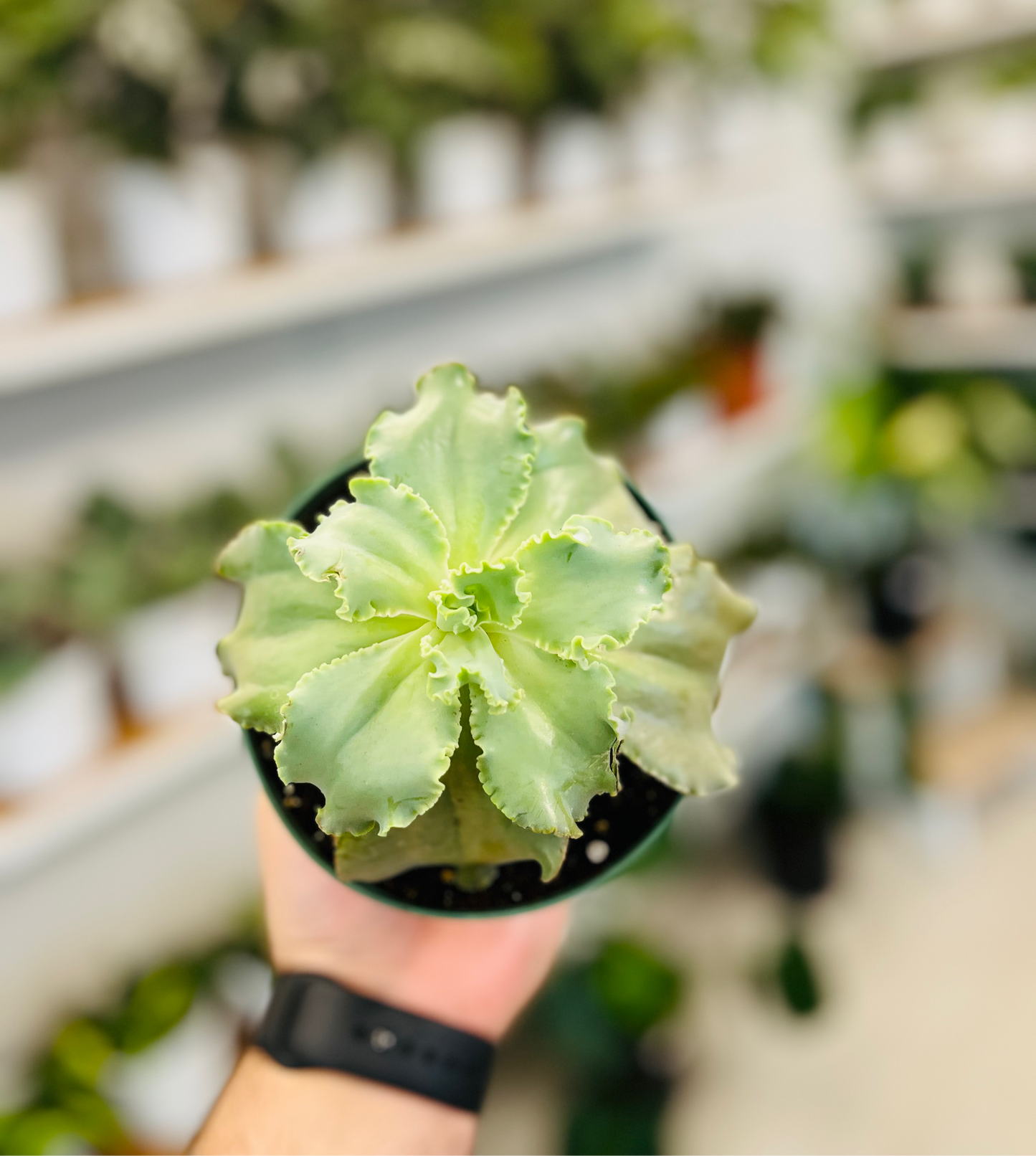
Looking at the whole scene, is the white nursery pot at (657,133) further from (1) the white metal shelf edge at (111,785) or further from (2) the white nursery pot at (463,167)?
(1) the white metal shelf edge at (111,785)

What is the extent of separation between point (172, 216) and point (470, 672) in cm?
91

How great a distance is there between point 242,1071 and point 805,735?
191 centimetres

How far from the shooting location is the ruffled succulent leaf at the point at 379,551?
381 millimetres

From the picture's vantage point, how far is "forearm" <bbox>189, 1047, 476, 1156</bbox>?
0.57 metres

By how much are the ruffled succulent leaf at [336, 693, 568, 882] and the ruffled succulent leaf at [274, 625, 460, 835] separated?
0.17 feet

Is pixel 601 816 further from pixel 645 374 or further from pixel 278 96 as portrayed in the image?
pixel 645 374

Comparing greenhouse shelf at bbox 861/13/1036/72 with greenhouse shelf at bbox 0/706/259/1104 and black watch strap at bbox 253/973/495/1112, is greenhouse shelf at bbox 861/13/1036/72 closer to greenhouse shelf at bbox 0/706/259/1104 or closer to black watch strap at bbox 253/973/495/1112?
greenhouse shelf at bbox 0/706/259/1104

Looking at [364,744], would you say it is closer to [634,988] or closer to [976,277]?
[634,988]

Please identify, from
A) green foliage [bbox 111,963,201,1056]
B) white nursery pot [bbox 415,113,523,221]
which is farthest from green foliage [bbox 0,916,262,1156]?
white nursery pot [bbox 415,113,523,221]

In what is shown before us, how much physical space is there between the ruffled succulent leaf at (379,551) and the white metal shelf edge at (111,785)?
0.72m

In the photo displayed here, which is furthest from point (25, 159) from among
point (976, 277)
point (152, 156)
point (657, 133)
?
point (976, 277)

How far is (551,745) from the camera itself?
1.26ft

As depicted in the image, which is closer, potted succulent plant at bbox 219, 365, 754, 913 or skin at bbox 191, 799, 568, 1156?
potted succulent plant at bbox 219, 365, 754, 913

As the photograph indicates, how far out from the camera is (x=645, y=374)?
1.76m
